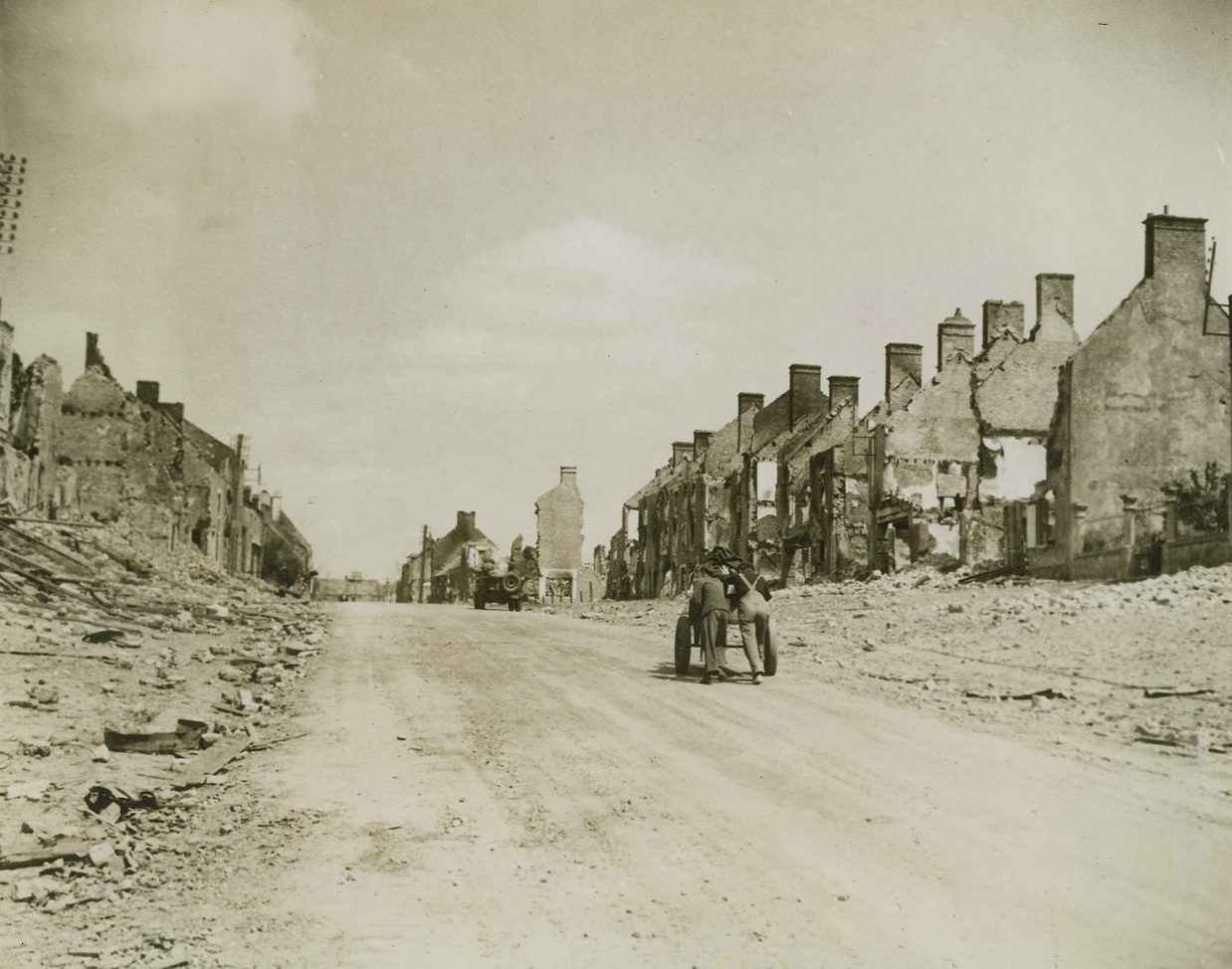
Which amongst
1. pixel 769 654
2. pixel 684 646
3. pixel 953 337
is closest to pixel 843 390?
pixel 953 337

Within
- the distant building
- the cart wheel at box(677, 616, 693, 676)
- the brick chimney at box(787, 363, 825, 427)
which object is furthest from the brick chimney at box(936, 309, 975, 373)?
the distant building

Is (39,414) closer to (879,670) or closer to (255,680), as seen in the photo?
(255,680)

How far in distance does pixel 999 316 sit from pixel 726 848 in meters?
35.4

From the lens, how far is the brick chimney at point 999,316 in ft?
126

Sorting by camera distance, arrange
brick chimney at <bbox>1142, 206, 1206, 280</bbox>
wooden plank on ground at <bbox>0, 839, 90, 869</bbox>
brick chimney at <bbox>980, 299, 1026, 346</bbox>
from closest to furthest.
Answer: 1. wooden plank on ground at <bbox>0, 839, 90, 869</bbox>
2. brick chimney at <bbox>1142, 206, 1206, 280</bbox>
3. brick chimney at <bbox>980, 299, 1026, 346</bbox>

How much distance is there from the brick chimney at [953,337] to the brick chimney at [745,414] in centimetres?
1762

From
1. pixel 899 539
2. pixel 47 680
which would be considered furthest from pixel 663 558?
pixel 47 680

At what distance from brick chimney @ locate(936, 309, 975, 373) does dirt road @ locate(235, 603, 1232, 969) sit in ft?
96.5

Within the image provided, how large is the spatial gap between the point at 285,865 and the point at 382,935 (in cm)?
124

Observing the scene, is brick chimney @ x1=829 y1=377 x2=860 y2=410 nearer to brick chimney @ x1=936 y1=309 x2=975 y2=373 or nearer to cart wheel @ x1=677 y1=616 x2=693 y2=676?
brick chimney @ x1=936 y1=309 x2=975 y2=373

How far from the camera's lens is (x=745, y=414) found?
56031 mm

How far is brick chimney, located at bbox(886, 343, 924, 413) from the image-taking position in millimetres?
41219

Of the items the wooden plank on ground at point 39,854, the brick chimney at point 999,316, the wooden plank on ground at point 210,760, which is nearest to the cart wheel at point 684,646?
the wooden plank on ground at point 210,760

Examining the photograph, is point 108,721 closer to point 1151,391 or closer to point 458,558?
point 1151,391
